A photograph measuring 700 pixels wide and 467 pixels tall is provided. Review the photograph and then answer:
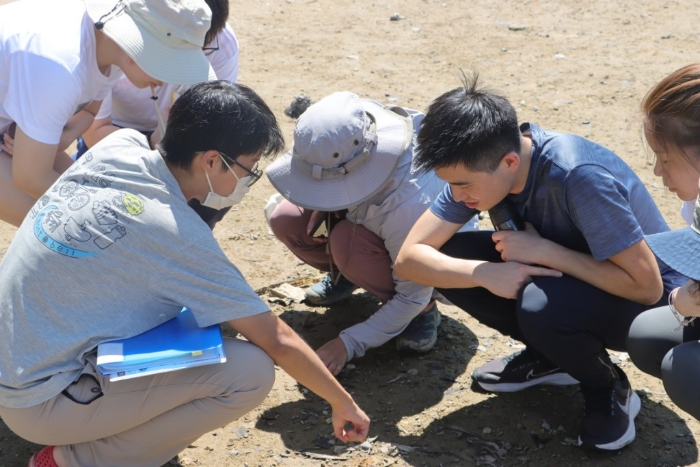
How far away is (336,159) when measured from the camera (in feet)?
10.1

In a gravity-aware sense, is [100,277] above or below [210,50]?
below

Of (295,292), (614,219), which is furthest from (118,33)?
(614,219)

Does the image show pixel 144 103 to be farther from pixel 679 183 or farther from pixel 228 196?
pixel 679 183

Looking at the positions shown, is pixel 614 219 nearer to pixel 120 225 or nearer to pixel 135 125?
pixel 120 225

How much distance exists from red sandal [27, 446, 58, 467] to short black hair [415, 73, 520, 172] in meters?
1.47

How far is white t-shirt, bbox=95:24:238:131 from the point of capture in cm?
389

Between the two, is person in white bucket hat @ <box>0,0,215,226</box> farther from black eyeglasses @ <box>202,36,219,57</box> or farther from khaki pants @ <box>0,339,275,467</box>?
khaki pants @ <box>0,339,275,467</box>

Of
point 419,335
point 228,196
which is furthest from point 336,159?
point 419,335

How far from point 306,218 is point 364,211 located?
15.3 inches

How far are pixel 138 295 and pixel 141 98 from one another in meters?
1.77

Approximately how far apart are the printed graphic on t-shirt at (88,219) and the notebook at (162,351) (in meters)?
0.28

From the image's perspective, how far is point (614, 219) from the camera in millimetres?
2557

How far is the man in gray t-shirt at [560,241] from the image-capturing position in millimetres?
2598

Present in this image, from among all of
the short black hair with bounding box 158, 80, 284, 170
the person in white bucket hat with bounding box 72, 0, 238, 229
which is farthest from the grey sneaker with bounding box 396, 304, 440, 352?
the short black hair with bounding box 158, 80, 284, 170
